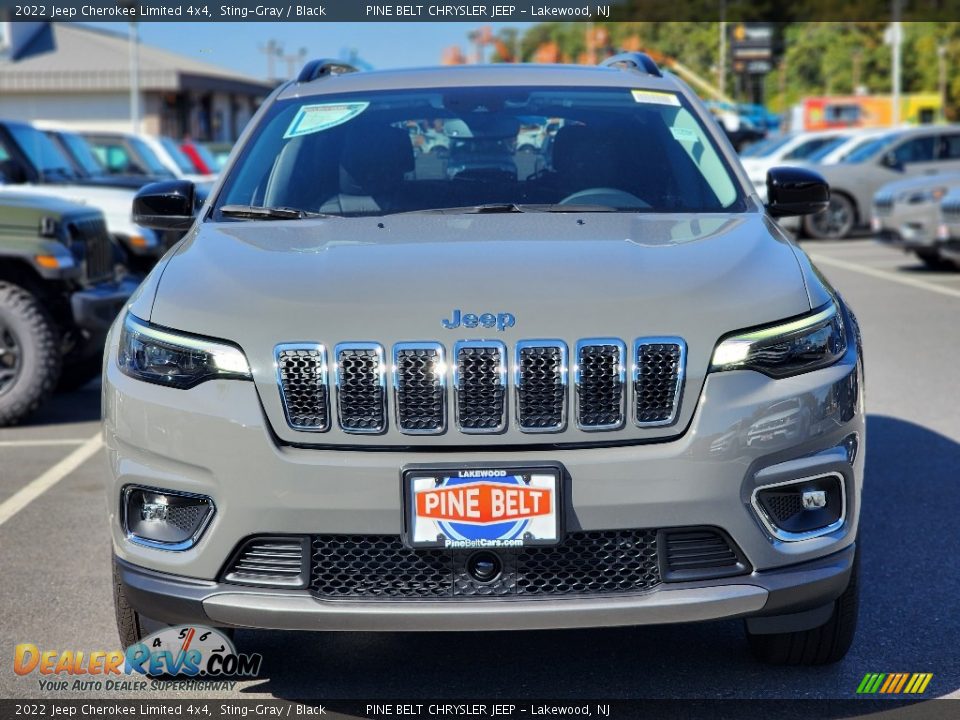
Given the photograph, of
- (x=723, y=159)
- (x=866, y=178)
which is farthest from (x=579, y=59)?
(x=723, y=159)

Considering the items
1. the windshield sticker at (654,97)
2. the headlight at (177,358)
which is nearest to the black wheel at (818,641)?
the headlight at (177,358)

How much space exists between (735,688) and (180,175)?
57.0 feet

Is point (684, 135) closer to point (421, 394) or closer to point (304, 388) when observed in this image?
point (421, 394)

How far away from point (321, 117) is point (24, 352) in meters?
3.55

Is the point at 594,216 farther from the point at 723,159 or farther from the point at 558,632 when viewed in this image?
the point at 558,632

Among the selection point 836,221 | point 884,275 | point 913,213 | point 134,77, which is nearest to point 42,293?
point 913,213

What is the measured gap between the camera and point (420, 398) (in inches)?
133

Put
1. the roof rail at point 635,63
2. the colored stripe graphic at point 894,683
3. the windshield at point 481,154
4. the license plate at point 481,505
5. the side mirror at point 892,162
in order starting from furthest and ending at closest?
the side mirror at point 892,162
the roof rail at point 635,63
the windshield at point 481,154
the colored stripe graphic at point 894,683
the license plate at point 481,505

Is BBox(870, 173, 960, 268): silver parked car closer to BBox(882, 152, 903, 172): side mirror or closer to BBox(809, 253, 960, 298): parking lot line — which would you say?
BBox(809, 253, 960, 298): parking lot line

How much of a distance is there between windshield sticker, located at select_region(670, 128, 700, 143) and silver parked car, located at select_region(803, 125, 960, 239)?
1829 cm

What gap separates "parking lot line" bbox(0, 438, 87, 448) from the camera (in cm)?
765

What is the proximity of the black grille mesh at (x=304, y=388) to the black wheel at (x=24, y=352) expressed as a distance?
490 cm

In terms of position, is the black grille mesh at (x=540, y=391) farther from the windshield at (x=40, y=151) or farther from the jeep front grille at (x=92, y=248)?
the windshield at (x=40, y=151)

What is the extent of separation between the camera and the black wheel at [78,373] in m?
9.15
